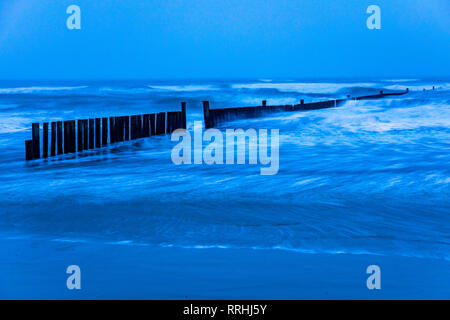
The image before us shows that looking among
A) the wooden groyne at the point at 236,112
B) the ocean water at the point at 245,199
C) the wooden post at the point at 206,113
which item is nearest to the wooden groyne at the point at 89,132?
the ocean water at the point at 245,199

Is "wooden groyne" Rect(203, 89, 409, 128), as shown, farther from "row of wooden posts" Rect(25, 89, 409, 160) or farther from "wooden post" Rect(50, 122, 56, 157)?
"wooden post" Rect(50, 122, 56, 157)

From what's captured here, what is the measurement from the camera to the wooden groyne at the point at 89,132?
35.7 feet

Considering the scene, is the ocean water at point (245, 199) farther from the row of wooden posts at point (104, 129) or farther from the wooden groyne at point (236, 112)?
the wooden groyne at point (236, 112)

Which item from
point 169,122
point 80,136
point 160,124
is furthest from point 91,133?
point 169,122

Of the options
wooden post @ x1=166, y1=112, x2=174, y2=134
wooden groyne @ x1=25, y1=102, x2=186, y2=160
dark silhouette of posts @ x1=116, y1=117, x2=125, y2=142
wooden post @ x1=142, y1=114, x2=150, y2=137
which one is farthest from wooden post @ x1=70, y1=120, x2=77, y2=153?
wooden post @ x1=166, y1=112, x2=174, y2=134

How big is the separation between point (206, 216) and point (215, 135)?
969cm

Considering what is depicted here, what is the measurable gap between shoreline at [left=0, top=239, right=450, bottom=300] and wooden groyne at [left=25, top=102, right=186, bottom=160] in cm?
636

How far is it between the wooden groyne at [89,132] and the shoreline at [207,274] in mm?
6359

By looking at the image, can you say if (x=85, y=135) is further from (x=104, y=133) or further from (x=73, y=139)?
(x=104, y=133)

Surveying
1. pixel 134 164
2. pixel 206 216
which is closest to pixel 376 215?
pixel 206 216

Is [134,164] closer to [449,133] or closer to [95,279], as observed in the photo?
[95,279]

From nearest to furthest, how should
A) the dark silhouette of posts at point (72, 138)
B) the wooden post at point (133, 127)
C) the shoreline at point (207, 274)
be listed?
the shoreline at point (207, 274) < the dark silhouette of posts at point (72, 138) < the wooden post at point (133, 127)

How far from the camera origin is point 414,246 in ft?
15.7
